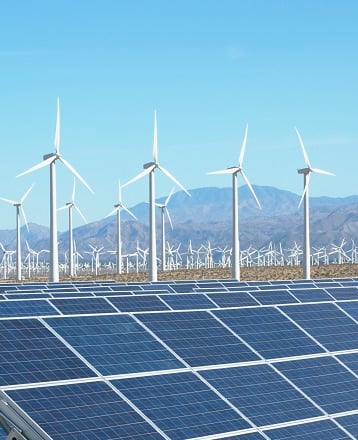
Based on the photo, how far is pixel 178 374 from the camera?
61.9ft

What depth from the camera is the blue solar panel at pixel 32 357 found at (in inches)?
658

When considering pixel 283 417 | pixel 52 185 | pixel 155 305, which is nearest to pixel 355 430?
pixel 283 417

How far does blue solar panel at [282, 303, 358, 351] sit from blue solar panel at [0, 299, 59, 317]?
21.6 ft

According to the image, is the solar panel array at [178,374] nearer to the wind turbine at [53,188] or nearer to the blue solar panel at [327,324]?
the blue solar panel at [327,324]

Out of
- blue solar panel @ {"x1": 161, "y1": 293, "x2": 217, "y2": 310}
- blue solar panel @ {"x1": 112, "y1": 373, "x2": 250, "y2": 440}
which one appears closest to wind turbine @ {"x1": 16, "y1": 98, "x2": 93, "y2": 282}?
blue solar panel @ {"x1": 161, "y1": 293, "x2": 217, "y2": 310}

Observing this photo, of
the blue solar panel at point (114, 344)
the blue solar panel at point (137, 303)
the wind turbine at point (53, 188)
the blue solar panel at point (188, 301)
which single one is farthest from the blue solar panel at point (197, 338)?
the wind turbine at point (53, 188)

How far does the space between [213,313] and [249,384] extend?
3820 millimetres

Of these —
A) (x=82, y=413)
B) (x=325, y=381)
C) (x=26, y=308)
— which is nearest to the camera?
(x=82, y=413)

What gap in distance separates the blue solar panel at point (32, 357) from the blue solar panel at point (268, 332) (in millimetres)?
5434

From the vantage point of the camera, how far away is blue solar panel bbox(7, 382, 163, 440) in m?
15.3

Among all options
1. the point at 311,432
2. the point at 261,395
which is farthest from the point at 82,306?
the point at 311,432

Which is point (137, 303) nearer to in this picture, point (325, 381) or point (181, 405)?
point (325, 381)

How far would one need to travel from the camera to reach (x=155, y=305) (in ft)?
85.8

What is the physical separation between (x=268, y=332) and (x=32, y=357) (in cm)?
745
